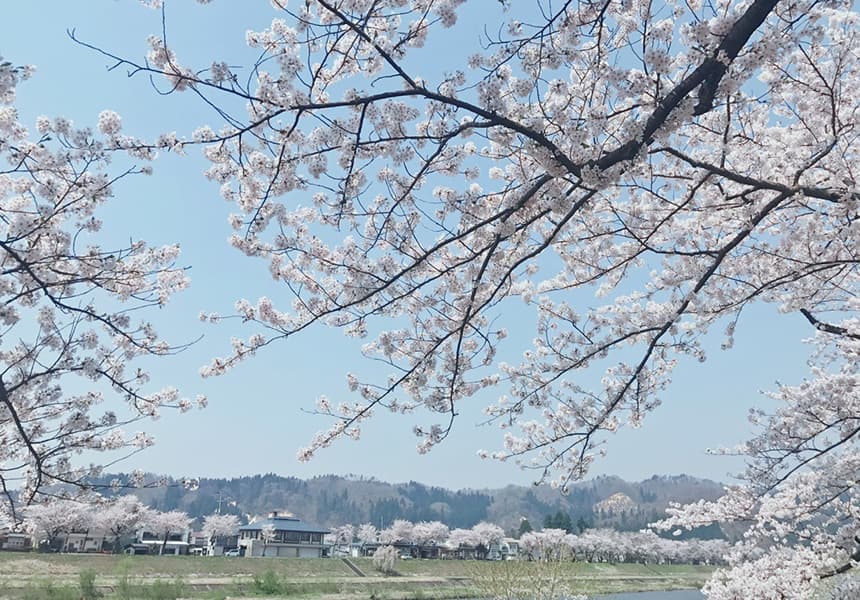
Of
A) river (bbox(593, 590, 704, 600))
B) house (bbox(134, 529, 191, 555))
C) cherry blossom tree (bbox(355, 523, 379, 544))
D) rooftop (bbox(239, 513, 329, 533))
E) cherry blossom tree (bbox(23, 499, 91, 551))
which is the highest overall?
cherry blossom tree (bbox(23, 499, 91, 551))

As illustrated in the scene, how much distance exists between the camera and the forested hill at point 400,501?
111000mm

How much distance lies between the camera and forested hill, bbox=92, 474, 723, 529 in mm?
111000

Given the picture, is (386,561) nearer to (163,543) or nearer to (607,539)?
(163,543)

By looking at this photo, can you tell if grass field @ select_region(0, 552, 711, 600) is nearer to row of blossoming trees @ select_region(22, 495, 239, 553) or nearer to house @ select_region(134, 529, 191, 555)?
row of blossoming trees @ select_region(22, 495, 239, 553)

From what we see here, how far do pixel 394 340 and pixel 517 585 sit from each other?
9.96m

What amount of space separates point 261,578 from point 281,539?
2209cm

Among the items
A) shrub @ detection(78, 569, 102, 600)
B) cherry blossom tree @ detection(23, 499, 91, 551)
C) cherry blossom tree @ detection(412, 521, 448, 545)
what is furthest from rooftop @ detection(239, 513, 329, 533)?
shrub @ detection(78, 569, 102, 600)

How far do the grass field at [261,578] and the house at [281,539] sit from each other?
37.7 ft

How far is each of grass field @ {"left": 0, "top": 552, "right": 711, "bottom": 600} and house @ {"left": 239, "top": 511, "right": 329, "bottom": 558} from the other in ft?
37.7

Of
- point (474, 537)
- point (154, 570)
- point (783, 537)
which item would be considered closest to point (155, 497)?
point (474, 537)

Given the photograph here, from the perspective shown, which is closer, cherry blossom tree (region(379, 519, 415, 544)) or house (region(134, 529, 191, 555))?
house (region(134, 529, 191, 555))

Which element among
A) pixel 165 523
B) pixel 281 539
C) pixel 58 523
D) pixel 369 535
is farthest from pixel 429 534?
pixel 58 523

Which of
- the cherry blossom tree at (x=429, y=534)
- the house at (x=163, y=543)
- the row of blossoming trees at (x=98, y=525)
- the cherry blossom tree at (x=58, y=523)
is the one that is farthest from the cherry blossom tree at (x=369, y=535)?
the cherry blossom tree at (x=58, y=523)

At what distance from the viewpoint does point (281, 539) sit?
46969 mm
